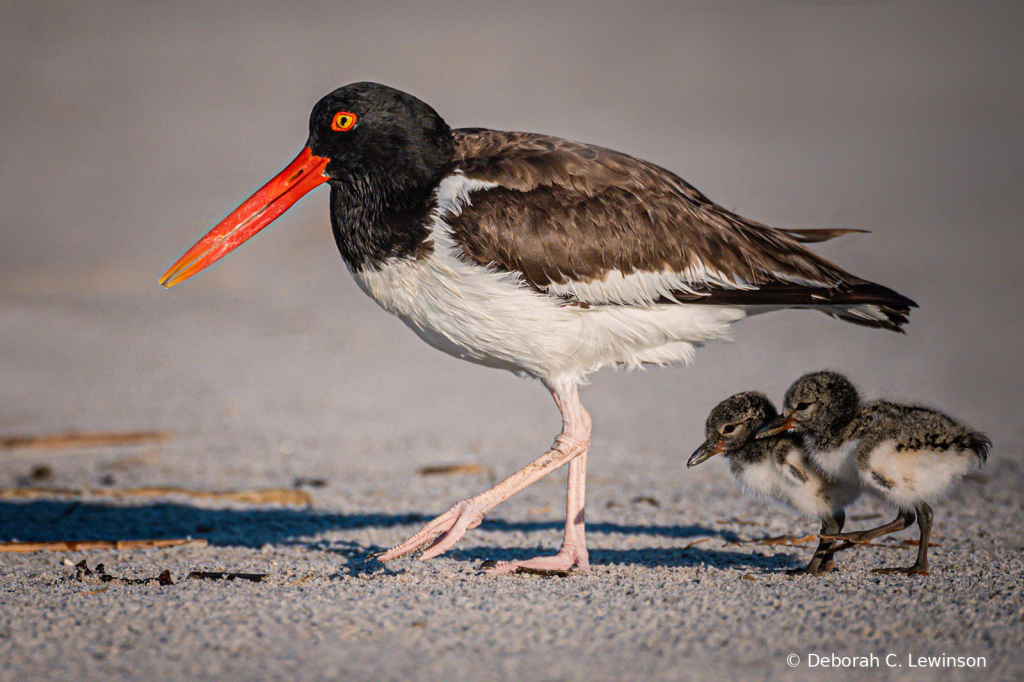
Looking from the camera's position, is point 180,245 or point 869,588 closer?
point 869,588

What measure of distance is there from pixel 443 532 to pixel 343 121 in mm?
2026

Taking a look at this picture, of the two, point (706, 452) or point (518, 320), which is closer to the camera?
point (518, 320)

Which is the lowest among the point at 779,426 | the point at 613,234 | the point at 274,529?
the point at 274,529

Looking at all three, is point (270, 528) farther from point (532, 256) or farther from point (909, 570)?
point (909, 570)

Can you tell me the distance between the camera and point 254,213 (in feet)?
15.8

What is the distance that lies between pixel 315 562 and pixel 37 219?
53.6ft

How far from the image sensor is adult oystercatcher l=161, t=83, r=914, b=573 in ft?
14.2

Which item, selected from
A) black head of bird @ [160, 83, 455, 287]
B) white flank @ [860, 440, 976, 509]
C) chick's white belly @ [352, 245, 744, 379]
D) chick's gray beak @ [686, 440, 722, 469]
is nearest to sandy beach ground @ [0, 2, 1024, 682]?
white flank @ [860, 440, 976, 509]

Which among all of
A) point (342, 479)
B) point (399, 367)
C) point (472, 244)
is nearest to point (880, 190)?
point (399, 367)

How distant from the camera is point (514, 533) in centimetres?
536

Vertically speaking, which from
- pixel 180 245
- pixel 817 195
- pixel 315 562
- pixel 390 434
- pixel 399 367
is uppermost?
Answer: pixel 817 195

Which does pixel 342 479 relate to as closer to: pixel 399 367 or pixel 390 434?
pixel 390 434

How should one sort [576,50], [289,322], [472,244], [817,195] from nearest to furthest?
[472,244] < [289,322] < [817,195] < [576,50]

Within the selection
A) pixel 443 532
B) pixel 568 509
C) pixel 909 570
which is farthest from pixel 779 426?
pixel 443 532
